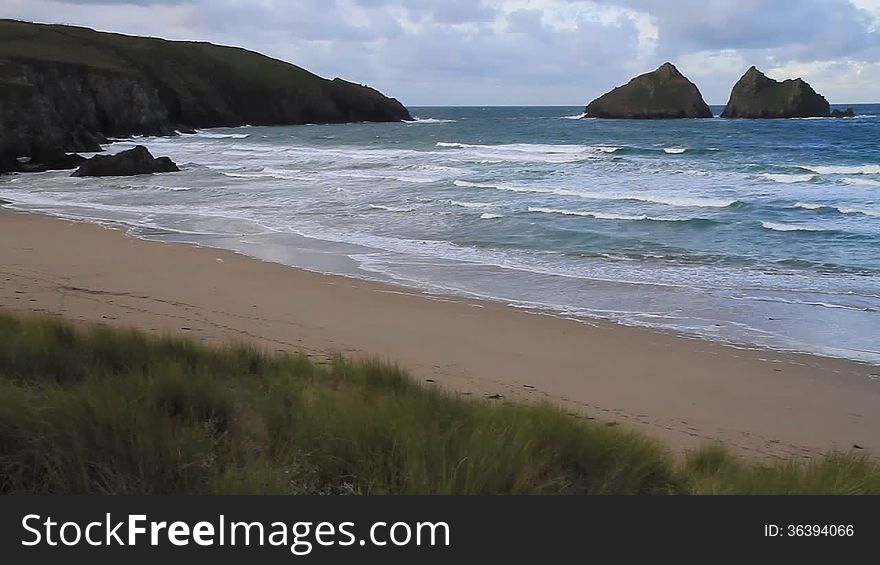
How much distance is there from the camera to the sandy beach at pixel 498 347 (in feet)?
22.4

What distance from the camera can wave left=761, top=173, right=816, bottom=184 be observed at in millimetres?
30375

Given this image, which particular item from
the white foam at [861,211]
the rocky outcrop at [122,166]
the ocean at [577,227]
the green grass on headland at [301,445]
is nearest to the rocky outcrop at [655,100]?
the ocean at [577,227]

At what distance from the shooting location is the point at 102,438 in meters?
3.75

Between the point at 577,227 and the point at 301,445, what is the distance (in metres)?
15.4

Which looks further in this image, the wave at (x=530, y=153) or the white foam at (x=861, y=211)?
the wave at (x=530, y=153)

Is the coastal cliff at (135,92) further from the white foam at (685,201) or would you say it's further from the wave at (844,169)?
the wave at (844,169)

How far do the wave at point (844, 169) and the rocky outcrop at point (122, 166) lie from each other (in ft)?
96.0

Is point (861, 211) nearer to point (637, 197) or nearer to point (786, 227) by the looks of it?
point (786, 227)

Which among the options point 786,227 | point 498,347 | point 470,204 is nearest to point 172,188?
point 470,204

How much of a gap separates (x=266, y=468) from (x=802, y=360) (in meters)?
6.95

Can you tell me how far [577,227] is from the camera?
18906mm

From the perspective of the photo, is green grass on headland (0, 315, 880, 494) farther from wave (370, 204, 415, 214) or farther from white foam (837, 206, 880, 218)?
white foam (837, 206, 880, 218)

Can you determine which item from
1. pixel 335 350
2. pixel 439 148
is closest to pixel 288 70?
pixel 439 148

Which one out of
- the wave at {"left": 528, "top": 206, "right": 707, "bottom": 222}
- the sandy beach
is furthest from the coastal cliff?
the sandy beach
